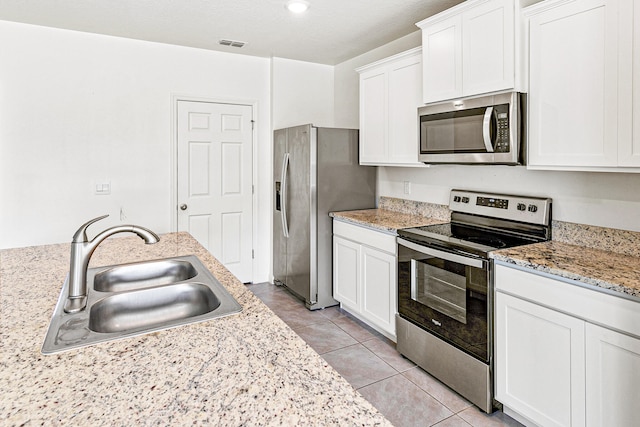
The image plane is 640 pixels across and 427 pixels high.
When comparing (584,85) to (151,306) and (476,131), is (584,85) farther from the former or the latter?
(151,306)

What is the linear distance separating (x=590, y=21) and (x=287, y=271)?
3.12 m

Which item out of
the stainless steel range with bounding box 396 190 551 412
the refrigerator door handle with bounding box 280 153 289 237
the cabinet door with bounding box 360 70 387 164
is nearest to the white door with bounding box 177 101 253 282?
the refrigerator door handle with bounding box 280 153 289 237

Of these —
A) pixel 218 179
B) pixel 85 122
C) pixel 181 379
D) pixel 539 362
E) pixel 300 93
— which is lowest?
pixel 539 362

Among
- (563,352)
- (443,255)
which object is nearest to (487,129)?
(443,255)

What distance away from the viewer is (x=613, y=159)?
1.80 m

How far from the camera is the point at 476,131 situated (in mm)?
2369

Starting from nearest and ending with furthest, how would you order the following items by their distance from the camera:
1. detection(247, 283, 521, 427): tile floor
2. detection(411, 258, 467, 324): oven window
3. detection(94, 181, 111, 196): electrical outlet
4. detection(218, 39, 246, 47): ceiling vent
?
detection(247, 283, 521, 427): tile floor, detection(411, 258, 467, 324): oven window, detection(94, 181, 111, 196): electrical outlet, detection(218, 39, 246, 47): ceiling vent

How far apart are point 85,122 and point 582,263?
3.81m

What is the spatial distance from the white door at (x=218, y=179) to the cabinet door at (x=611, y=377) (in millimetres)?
3331

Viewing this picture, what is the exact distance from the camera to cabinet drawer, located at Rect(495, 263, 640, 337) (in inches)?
60.1

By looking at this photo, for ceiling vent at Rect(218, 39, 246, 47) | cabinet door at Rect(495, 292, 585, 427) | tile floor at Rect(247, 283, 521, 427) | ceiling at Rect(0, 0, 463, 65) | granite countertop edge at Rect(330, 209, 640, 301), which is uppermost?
ceiling vent at Rect(218, 39, 246, 47)

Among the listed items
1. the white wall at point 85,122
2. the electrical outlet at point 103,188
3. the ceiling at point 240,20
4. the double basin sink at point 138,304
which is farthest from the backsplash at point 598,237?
the electrical outlet at point 103,188

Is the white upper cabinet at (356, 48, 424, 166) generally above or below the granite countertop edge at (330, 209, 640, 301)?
above

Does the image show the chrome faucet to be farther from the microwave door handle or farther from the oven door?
the microwave door handle
